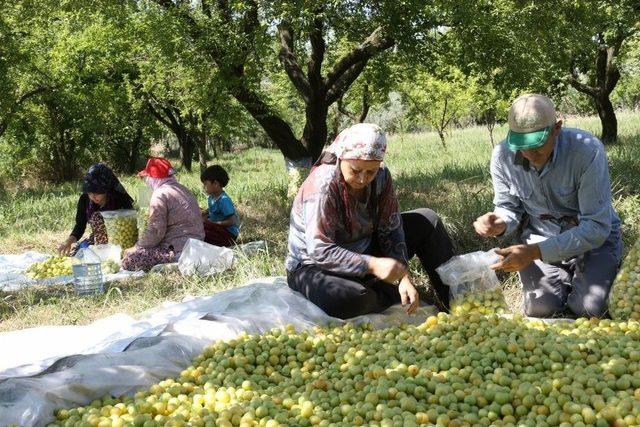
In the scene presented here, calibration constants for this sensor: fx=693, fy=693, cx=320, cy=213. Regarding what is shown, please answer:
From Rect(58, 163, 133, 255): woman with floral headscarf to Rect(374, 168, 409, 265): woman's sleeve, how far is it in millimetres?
3157

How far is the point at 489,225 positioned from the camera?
3717 mm

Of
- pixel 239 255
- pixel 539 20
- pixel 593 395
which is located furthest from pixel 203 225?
pixel 539 20

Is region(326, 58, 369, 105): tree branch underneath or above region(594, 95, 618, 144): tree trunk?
above

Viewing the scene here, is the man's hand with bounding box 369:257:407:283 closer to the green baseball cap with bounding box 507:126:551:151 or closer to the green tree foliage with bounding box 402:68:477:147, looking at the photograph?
the green baseball cap with bounding box 507:126:551:151

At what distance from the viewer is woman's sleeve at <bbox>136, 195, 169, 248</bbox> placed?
5.61m

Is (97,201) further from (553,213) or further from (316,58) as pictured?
(316,58)

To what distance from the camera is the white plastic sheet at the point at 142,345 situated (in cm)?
267

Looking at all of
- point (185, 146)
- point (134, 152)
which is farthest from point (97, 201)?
point (134, 152)

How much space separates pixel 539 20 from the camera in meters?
8.21

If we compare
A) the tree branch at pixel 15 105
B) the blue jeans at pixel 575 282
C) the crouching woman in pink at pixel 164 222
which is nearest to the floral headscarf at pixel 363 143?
the blue jeans at pixel 575 282

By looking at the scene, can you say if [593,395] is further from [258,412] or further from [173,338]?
[173,338]

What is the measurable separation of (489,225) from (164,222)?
2.96m

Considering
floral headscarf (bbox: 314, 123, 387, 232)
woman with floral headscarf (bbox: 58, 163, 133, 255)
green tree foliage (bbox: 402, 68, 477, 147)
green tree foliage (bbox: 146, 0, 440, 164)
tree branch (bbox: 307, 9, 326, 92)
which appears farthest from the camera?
green tree foliage (bbox: 402, 68, 477, 147)

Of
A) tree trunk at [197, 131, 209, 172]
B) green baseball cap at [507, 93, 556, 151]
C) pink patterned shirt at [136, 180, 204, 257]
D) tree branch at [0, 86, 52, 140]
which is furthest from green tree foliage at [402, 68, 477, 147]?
green baseball cap at [507, 93, 556, 151]
